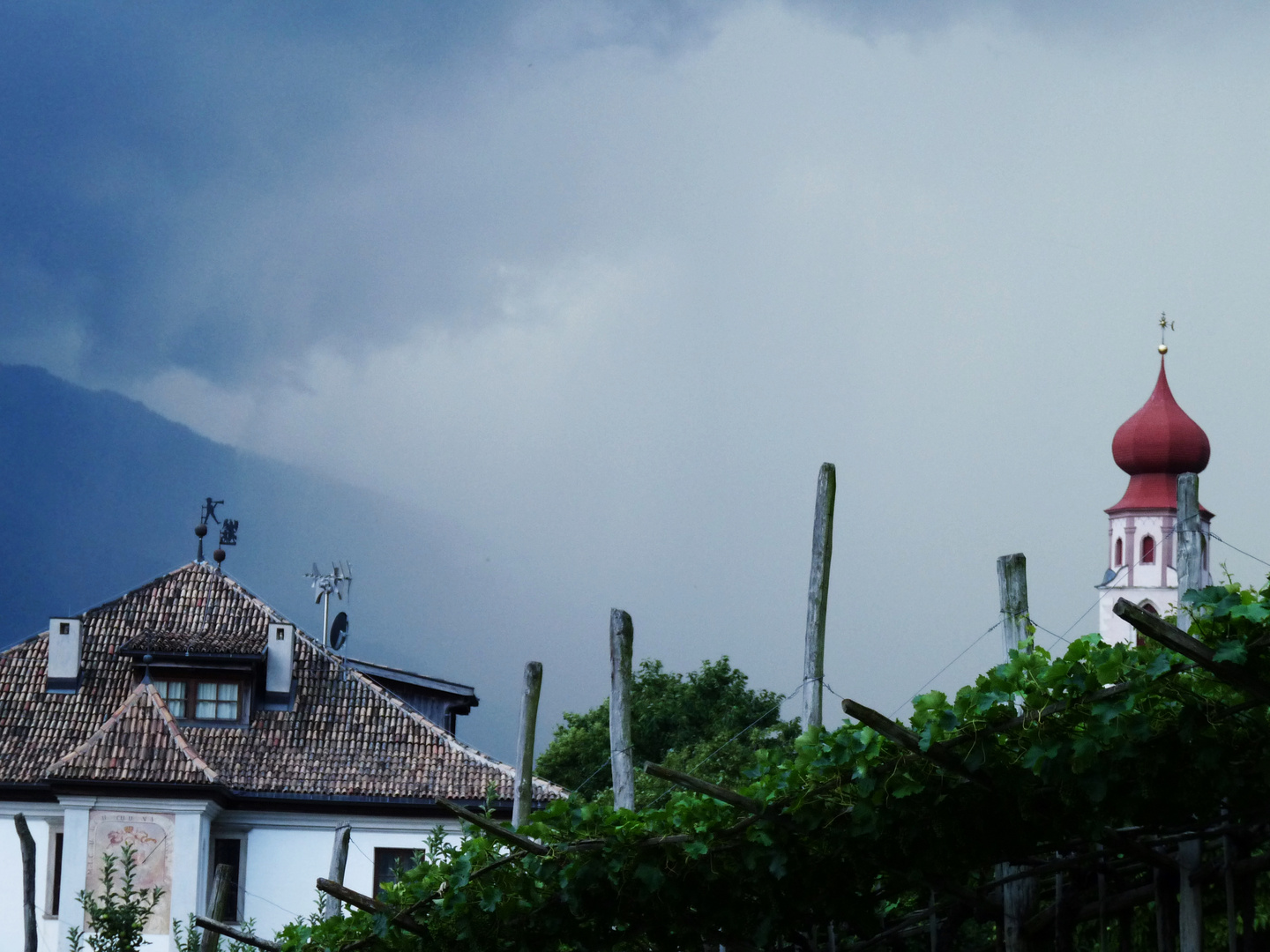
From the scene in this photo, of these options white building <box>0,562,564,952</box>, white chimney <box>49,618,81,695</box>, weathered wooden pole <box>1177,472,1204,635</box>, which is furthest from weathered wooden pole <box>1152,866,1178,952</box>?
white chimney <box>49,618,81,695</box>

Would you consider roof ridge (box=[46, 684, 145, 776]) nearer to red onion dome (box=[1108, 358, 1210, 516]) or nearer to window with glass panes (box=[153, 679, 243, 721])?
window with glass panes (box=[153, 679, 243, 721])

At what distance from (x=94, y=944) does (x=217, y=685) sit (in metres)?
14.6

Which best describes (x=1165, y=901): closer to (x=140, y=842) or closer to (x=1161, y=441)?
(x=140, y=842)

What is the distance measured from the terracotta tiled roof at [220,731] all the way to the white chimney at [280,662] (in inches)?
6.9

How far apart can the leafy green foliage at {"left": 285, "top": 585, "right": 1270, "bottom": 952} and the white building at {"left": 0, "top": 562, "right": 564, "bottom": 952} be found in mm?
16041

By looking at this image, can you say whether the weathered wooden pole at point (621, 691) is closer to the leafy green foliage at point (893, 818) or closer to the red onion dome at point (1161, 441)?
the leafy green foliage at point (893, 818)

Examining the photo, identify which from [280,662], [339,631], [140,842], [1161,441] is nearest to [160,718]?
[140,842]

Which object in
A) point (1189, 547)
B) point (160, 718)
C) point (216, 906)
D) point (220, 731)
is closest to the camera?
point (1189, 547)

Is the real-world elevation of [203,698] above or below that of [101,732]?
above

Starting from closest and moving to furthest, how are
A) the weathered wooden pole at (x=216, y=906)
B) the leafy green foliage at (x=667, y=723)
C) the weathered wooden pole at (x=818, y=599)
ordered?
1. the weathered wooden pole at (x=818, y=599)
2. the weathered wooden pole at (x=216, y=906)
3. the leafy green foliage at (x=667, y=723)

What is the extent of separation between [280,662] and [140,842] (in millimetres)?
4163

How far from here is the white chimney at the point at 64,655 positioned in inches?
1171

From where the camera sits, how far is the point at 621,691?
14.4 metres

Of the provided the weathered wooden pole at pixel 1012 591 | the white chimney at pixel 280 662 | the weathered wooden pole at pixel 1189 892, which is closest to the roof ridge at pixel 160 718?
the white chimney at pixel 280 662
